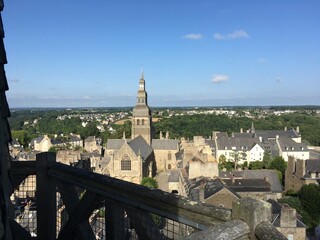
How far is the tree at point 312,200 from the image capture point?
30672mm

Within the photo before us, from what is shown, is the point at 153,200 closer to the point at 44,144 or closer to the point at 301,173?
the point at 301,173

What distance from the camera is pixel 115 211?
10.2 feet

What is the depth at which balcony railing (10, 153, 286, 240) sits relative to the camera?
2.12 m

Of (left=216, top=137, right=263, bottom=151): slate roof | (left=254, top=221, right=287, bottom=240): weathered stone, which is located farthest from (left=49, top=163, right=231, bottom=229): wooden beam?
(left=216, top=137, right=263, bottom=151): slate roof

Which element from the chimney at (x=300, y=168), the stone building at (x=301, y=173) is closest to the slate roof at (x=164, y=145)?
the stone building at (x=301, y=173)

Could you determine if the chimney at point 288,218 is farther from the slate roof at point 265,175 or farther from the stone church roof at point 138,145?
the stone church roof at point 138,145

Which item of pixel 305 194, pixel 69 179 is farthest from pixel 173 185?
pixel 69 179

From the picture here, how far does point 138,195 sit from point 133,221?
Answer: 0.83 ft

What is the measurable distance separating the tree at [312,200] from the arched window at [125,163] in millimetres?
19866

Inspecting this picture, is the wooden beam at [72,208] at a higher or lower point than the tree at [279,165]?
higher

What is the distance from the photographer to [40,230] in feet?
12.7

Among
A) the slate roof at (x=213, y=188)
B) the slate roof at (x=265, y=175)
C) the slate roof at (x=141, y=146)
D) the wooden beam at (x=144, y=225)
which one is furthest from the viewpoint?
the slate roof at (x=141, y=146)

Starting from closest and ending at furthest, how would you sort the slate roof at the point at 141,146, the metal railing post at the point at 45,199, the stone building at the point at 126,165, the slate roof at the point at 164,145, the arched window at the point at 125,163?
the metal railing post at the point at 45,199 < the stone building at the point at 126,165 < the arched window at the point at 125,163 < the slate roof at the point at 141,146 < the slate roof at the point at 164,145

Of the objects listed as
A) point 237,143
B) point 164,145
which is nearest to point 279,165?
point 237,143
